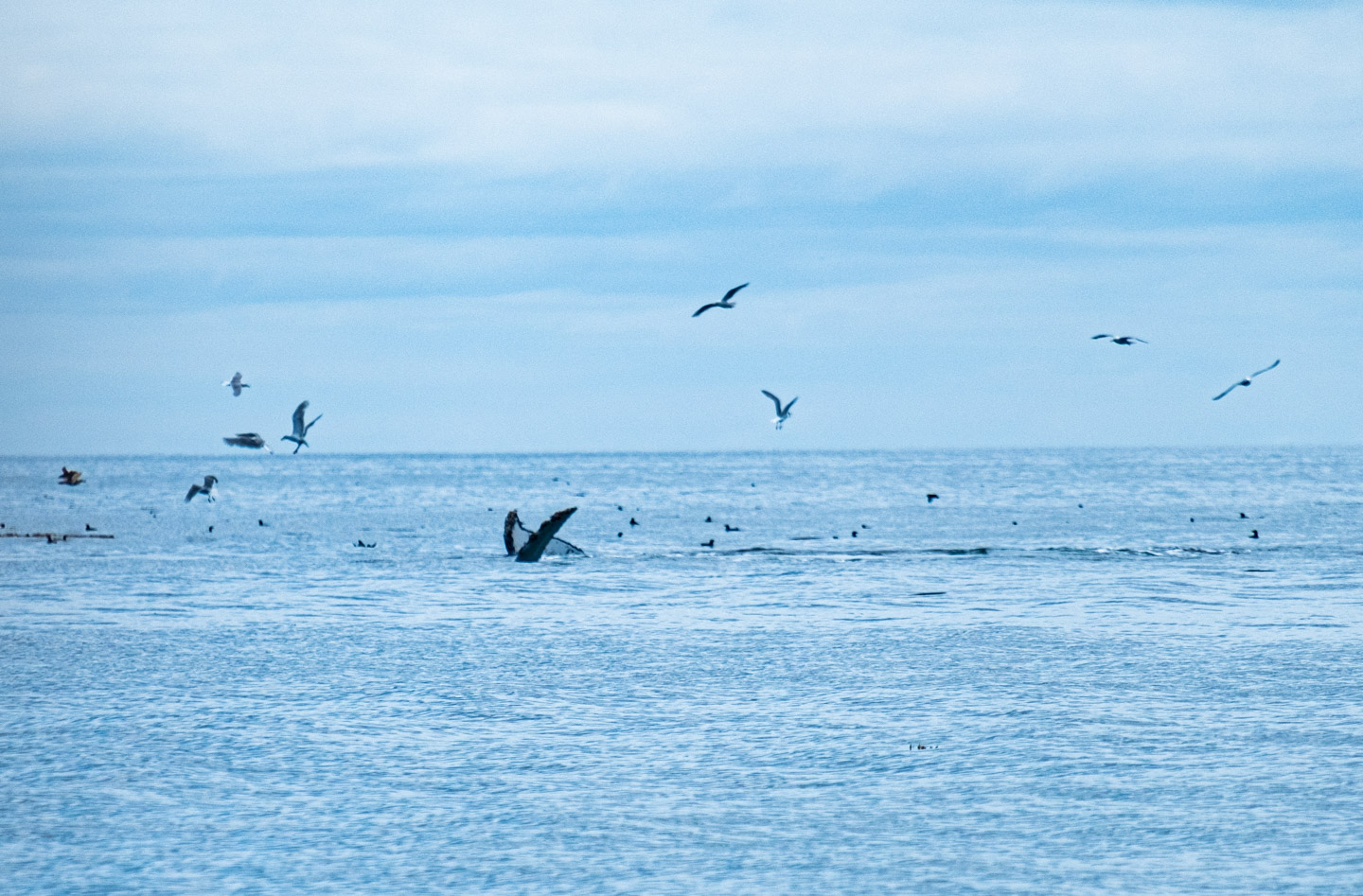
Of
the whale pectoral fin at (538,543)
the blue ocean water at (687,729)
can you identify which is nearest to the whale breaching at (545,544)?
the whale pectoral fin at (538,543)

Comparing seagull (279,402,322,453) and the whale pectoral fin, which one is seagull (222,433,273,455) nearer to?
seagull (279,402,322,453)

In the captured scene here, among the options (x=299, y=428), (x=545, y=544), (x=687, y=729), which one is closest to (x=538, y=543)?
(x=545, y=544)

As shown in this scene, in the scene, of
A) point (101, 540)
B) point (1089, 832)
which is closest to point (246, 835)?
point (1089, 832)

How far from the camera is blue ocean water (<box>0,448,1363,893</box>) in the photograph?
12211 millimetres

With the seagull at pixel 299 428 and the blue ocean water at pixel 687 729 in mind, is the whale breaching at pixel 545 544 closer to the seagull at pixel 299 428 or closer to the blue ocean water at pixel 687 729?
the blue ocean water at pixel 687 729

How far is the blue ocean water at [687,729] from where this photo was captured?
40.1 feet

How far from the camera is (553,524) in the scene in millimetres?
43375

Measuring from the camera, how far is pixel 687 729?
56.8 ft

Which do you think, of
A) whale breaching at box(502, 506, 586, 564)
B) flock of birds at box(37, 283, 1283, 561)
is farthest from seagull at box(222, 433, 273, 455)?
whale breaching at box(502, 506, 586, 564)

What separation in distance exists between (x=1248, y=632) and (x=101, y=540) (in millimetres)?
42643

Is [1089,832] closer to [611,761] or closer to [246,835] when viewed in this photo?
[611,761]

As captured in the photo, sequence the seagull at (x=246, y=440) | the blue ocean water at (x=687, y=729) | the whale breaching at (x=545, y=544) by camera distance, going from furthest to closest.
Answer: the whale breaching at (x=545, y=544), the seagull at (x=246, y=440), the blue ocean water at (x=687, y=729)

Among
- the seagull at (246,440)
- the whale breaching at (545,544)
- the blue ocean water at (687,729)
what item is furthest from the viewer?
the whale breaching at (545,544)

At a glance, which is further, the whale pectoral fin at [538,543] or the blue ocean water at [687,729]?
the whale pectoral fin at [538,543]
